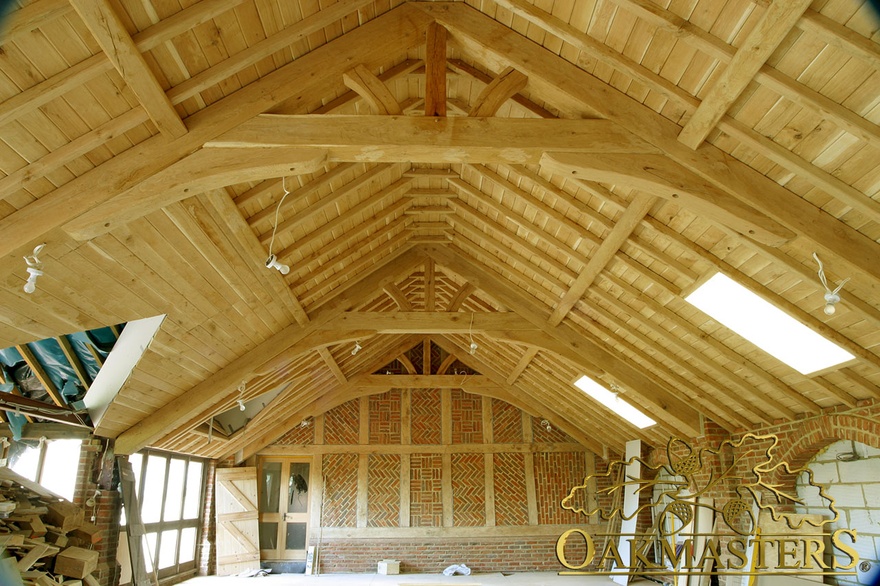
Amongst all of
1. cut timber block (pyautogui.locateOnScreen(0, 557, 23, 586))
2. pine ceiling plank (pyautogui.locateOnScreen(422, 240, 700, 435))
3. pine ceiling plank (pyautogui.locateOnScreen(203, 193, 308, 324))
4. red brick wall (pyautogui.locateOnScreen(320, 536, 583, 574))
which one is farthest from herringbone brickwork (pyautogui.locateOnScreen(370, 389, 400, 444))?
cut timber block (pyautogui.locateOnScreen(0, 557, 23, 586))

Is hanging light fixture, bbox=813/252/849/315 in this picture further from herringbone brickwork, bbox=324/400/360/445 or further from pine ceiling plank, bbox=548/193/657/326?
herringbone brickwork, bbox=324/400/360/445

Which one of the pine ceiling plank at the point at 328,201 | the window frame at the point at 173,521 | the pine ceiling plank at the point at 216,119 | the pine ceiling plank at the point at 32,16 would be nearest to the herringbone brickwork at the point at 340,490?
the window frame at the point at 173,521

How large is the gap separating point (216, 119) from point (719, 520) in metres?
7.61

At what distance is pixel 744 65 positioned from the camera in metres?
3.27

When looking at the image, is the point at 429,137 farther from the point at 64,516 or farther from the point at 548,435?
the point at 548,435

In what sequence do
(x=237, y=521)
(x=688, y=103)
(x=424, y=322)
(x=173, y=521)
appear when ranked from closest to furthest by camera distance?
(x=688, y=103)
(x=424, y=322)
(x=173, y=521)
(x=237, y=521)

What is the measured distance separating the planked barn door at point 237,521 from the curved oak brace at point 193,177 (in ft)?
29.1

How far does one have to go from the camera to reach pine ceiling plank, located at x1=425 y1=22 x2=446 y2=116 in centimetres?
416

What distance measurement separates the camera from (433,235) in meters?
8.17

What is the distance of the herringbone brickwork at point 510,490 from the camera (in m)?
11.9

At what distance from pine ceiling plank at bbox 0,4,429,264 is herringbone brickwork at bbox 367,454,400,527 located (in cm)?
927

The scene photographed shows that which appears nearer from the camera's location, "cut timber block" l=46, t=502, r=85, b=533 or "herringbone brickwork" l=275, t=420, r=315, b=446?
"cut timber block" l=46, t=502, r=85, b=533

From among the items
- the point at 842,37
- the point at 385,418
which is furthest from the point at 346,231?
the point at 385,418

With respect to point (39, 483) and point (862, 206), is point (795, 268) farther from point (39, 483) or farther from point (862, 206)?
point (39, 483)
